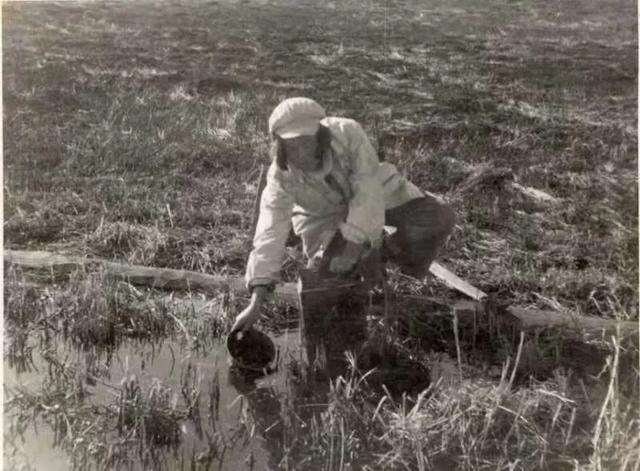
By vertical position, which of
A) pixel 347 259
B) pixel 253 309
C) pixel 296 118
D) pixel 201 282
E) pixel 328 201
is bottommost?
pixel 201 282

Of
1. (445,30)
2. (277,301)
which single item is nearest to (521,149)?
(445,30)

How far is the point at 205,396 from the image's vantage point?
231cm

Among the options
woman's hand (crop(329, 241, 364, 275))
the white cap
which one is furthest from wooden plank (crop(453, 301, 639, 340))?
the white cap

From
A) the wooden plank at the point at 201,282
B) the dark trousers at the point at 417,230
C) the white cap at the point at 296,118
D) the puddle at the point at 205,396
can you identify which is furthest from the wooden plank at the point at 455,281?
the white cap at the point at 296,118

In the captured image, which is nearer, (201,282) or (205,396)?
(205,396)

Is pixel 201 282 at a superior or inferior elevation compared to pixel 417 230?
inferior

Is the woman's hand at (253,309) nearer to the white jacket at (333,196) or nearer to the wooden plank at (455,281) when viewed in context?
the white jacket at (333,196)

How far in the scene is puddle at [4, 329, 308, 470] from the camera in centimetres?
207

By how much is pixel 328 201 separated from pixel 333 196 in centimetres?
3

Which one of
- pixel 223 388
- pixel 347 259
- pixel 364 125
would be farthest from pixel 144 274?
pixel 364 125

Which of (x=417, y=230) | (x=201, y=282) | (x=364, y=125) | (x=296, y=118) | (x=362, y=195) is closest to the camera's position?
(x=296, y=118)

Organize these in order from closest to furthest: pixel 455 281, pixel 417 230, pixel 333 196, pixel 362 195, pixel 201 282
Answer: pixel 362 195 → pixel 333 196 → pixel 417 230 → pixel 455 281 → pixel 201 282

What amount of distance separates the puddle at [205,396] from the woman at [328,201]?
0.74 feet

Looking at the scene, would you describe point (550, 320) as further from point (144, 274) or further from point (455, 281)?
point (144, 274)
